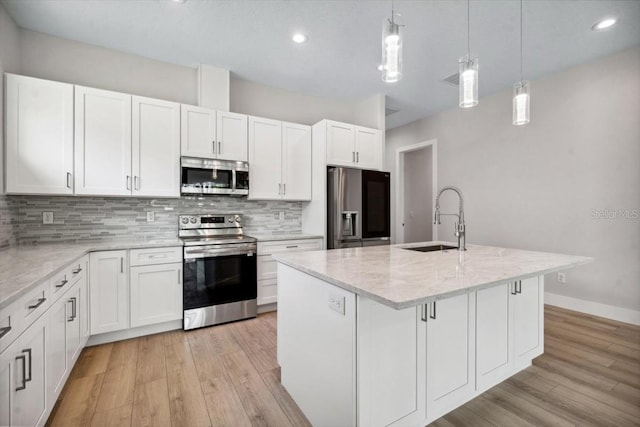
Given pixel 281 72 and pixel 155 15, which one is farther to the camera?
pixel 281 72

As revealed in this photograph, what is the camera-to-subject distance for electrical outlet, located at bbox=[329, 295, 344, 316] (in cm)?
133

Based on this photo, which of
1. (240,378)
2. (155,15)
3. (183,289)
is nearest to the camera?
(240,378)

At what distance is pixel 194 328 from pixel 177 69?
2874 mm

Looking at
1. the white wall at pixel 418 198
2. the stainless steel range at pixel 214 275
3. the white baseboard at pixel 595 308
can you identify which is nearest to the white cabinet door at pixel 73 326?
the stainless steel range at pixel 214 275

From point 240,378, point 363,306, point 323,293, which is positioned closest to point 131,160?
point 240,378

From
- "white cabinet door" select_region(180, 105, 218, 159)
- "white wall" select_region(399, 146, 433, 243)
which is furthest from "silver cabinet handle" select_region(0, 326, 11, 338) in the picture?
"white wall" select_region(399, 146, 433, 243)

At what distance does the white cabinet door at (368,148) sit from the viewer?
3.94m

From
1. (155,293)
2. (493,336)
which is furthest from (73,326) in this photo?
(493,336)

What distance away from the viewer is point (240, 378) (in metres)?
2.06

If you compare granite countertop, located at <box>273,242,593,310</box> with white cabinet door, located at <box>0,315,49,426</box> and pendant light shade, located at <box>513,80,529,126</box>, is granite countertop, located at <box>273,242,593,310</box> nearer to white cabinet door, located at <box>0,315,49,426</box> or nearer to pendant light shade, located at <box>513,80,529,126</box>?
pendant light shade, located at <box>513,80,529,126</box>

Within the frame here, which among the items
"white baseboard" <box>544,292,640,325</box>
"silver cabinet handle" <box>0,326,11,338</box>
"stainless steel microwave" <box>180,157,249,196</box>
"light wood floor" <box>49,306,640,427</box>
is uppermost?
"stainless steel microwave" <box>180,157,249,196</box>

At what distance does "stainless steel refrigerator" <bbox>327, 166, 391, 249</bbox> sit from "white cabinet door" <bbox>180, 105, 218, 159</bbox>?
143 cm

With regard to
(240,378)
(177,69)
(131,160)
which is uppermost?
(177,69)

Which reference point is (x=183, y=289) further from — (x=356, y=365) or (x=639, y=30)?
(x=639, y=30)
